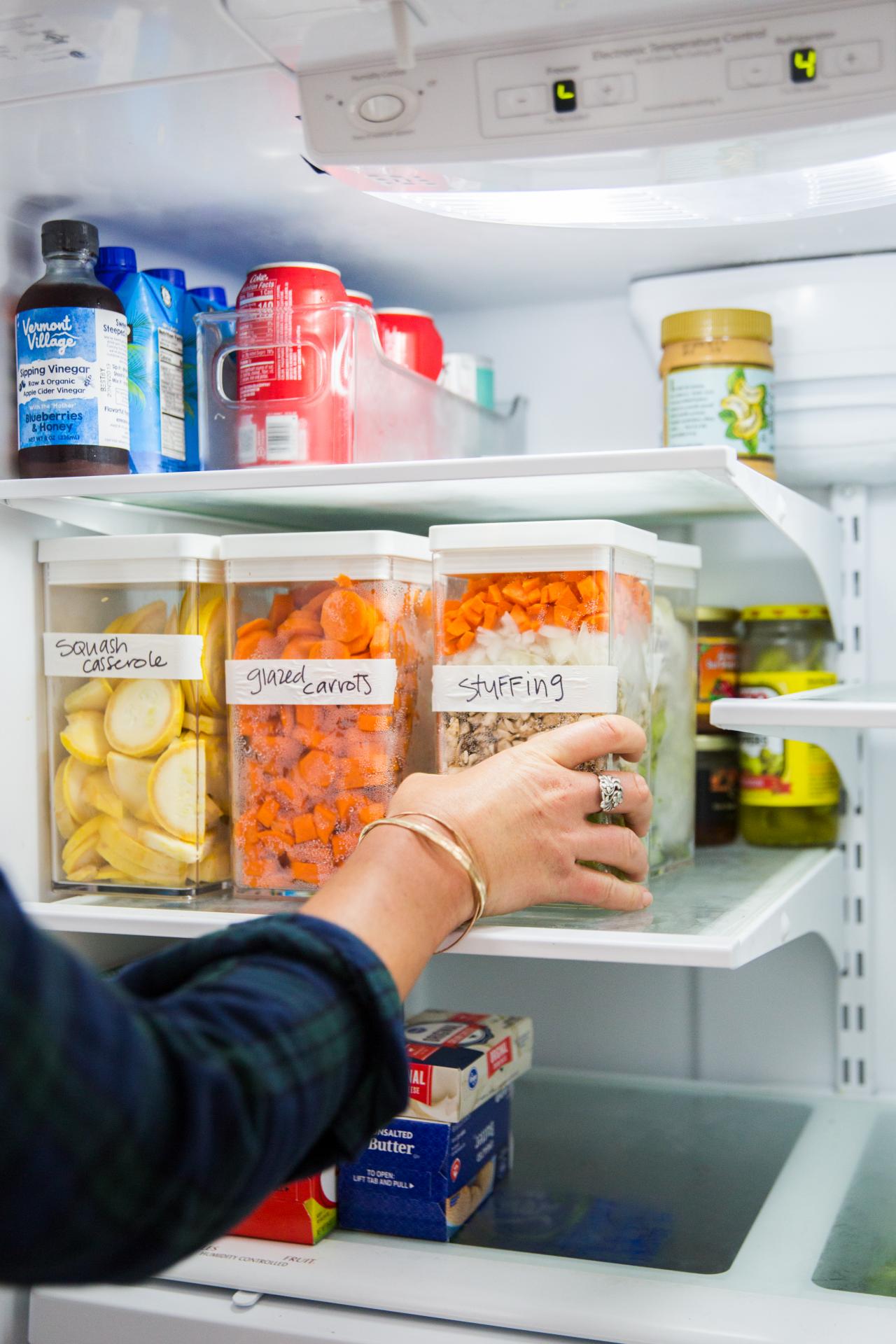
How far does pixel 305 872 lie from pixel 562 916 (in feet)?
0.62

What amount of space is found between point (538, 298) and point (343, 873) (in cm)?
85

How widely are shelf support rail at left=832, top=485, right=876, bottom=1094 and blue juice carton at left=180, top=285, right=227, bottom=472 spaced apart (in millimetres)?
626

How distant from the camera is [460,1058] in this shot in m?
0.96

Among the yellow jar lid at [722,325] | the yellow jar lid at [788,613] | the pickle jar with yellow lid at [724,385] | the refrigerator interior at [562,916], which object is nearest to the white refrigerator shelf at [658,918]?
the refrigerator interior at [562,916]

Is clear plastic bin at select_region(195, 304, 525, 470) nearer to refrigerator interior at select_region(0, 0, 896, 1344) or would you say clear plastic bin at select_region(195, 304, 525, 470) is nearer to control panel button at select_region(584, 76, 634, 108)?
refrigerator interior at select_region(0, 0, 896, 1344)

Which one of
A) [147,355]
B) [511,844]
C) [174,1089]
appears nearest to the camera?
[174,1089]

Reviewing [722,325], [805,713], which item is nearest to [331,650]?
[805,713]

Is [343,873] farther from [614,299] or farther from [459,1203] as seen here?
[614,299]

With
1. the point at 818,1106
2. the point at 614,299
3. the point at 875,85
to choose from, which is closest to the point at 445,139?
the point at 875,85

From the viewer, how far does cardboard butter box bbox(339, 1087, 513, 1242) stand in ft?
3.00

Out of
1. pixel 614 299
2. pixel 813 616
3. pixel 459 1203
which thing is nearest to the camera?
pixel 459 1203

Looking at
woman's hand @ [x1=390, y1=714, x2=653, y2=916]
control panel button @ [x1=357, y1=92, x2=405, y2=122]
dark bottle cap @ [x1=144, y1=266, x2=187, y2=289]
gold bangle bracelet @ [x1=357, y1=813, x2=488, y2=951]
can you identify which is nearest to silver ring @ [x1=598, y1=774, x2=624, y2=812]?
woman's hand @ [x1=390, y1=714, x2=653, y2=916]

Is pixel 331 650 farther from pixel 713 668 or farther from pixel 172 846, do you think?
pixel 713 668

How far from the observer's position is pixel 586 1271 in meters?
0.85
